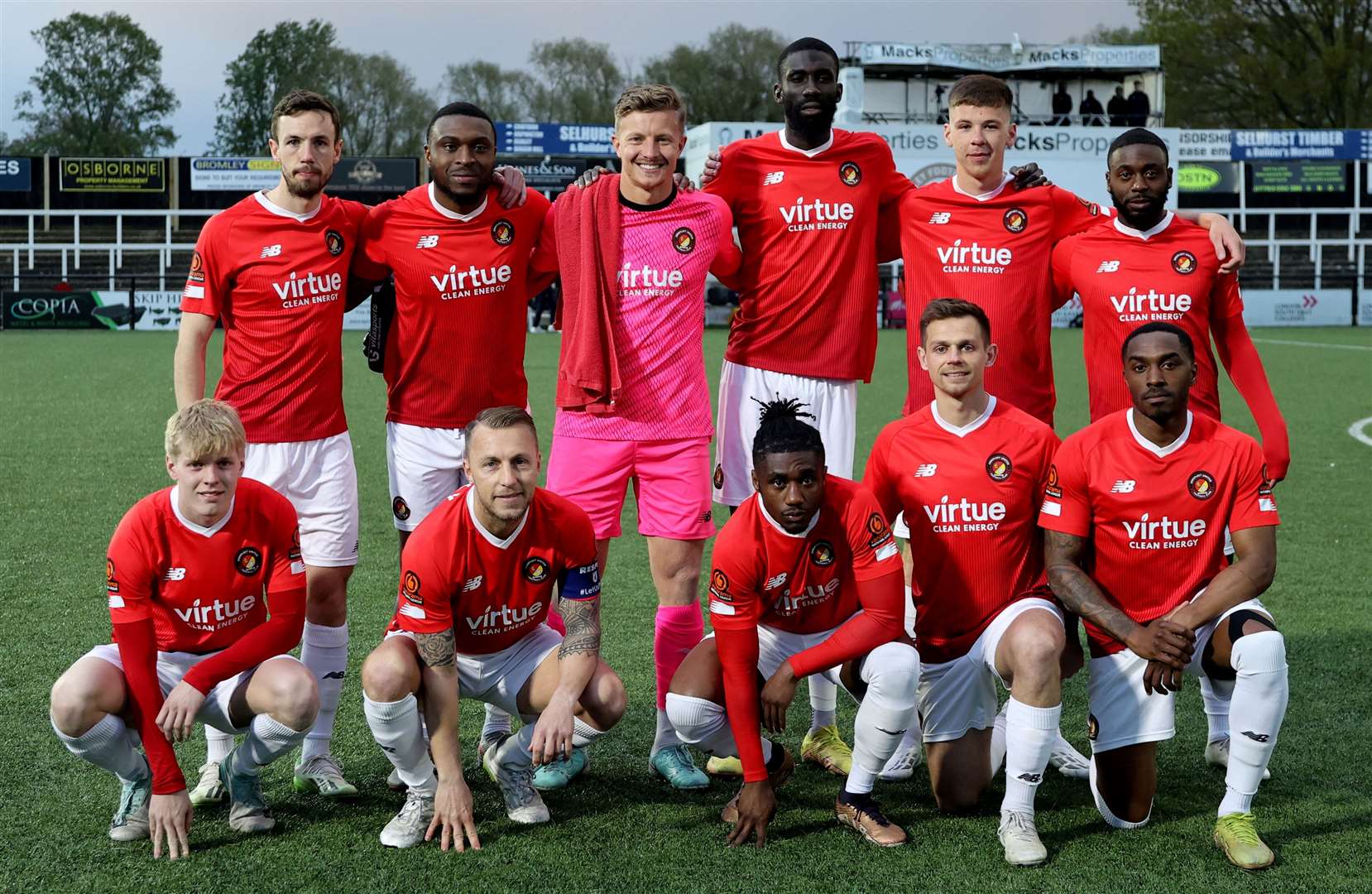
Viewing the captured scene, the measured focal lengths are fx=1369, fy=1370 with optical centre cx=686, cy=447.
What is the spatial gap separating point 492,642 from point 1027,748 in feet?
5.12

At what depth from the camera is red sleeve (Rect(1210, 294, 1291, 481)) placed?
4387 millimetres

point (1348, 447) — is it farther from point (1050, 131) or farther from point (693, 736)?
point (1050, 131)

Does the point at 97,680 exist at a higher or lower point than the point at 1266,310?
lower

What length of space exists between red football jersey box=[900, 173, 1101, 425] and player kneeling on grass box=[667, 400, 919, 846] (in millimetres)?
932

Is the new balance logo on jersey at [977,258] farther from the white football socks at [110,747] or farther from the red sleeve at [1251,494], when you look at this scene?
the white football socks at [110,747]

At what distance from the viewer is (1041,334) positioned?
4.80m

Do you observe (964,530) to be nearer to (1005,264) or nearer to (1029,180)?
(1005,264)

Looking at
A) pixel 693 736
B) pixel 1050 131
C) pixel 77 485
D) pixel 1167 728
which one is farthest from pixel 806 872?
pixel 1050 131

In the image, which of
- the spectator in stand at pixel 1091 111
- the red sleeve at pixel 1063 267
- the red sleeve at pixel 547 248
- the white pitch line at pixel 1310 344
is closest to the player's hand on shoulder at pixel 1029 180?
the red sleeve at pixel 1063 267

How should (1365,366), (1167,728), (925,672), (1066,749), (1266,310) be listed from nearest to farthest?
(1167,728) → (925,672) → (1066,749) → (1365,366) → (1266,310)

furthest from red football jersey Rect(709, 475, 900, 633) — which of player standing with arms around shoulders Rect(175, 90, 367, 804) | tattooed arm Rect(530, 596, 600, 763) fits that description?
player standing with arms around shoulders Rect(175, 90, 367, 804)

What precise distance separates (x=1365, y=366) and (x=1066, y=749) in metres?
16.9

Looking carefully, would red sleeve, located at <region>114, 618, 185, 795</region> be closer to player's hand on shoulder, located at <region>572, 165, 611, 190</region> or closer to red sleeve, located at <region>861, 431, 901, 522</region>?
player's hand on shoulder, located at <region>572, 165, 611, 190</region>

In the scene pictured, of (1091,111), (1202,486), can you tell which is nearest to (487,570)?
(1202,486)
